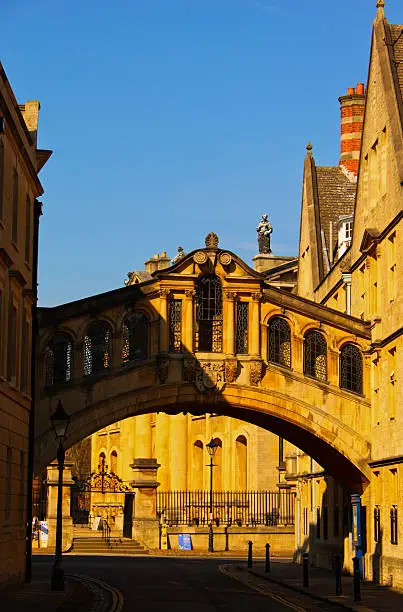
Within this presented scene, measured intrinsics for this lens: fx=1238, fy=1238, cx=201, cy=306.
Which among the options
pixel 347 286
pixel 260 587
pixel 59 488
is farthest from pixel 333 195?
pixel 59 488

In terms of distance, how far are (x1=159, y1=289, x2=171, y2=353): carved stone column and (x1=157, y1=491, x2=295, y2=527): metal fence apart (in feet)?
82.4

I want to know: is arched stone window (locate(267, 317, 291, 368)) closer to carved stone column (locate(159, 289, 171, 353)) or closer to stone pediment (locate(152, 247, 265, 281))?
stone pediment (locate(152, 247, 265, 281))

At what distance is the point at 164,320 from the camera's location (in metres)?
35.1

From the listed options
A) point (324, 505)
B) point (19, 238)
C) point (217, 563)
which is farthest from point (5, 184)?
point (217, 563)

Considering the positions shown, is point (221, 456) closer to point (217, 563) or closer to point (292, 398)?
point (217, 563)

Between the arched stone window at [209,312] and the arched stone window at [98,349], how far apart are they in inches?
103

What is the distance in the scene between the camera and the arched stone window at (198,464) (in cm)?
7325

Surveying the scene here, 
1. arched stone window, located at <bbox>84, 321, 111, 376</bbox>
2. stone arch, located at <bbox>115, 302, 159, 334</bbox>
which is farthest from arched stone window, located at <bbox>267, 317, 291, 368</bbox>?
arched stone window, located at <bbox>84, 321, 111, 376</bbox>

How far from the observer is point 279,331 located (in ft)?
117

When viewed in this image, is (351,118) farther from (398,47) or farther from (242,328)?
(242,328)

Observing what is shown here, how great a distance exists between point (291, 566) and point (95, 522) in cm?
2714

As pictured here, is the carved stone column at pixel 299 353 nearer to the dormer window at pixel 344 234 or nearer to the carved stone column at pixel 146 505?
the dormer window at pixel 344 234

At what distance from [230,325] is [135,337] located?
2.72 metres

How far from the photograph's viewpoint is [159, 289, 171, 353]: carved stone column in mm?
35000
